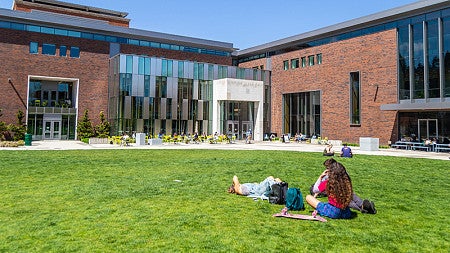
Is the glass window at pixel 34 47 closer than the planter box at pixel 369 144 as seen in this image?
No

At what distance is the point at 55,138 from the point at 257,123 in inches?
1025

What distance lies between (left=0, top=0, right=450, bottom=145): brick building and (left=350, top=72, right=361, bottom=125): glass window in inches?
5.0

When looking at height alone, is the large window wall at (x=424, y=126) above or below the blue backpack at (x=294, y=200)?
above

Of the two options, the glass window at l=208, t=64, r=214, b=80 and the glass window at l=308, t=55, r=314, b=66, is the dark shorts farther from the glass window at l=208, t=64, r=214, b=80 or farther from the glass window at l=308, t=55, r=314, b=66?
the glass window at l=208, t=64, r=214, b=80

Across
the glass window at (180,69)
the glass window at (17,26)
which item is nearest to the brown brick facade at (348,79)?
the glass window at (180,69)

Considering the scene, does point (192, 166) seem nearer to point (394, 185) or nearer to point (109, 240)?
point (394, 185)

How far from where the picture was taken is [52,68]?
129 ft

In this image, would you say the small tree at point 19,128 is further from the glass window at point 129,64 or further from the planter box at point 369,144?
the planter box at point 369,144

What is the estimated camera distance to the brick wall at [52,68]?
122 feet

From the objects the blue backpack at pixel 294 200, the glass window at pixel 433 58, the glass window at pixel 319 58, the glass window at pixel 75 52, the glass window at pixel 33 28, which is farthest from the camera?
the glass window at pixel 319 58

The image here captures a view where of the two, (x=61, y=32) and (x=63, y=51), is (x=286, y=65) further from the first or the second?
(x=61, y=32)

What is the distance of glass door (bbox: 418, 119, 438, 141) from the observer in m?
29.6

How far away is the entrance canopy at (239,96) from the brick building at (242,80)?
138 mm

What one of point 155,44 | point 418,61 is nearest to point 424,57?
point 418,61
